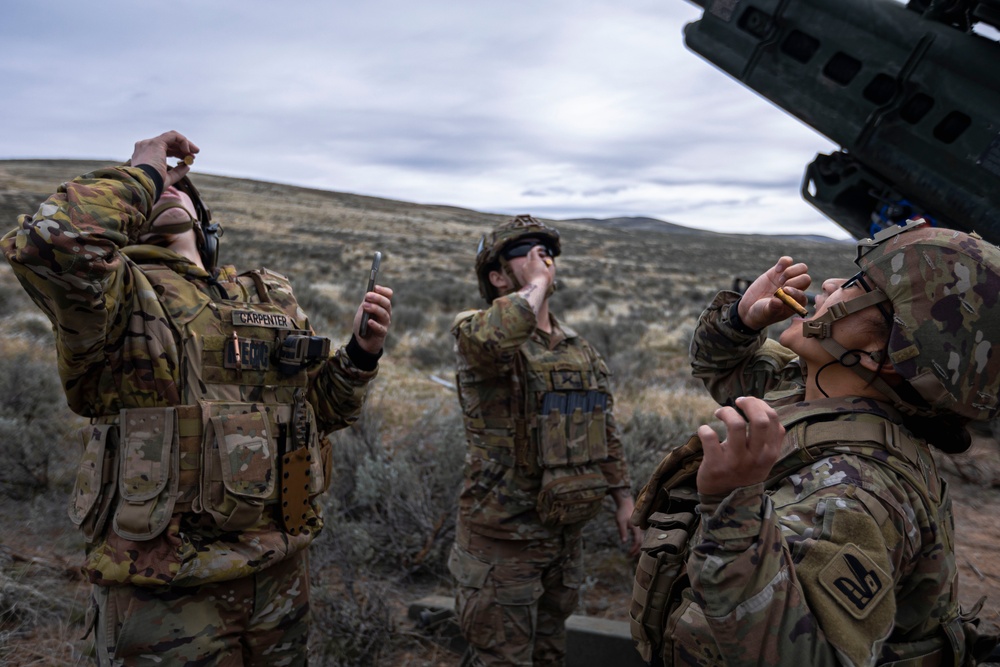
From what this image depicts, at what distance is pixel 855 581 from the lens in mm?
1210

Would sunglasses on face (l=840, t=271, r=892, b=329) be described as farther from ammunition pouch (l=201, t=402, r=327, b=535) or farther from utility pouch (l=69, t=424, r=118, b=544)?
utility pouch (l=69, t=424, r=118, b=544)

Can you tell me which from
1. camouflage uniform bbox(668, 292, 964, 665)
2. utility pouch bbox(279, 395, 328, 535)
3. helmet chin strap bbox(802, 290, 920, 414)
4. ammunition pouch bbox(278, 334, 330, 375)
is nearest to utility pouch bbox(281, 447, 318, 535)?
utility pouch bbox(279, 395, 328, 535)

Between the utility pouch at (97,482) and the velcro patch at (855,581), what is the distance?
1948 millimetres

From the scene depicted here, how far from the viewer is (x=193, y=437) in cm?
209

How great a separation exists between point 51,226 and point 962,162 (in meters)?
3.90

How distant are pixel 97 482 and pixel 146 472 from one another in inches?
5.8

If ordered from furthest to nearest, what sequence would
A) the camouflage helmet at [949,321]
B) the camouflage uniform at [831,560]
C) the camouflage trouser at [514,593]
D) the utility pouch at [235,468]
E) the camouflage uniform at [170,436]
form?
the camouflage trouser at [514,593] → the utility pouch at [235,468] → the camouflage uniform at [170,436] → the camouflage helmet at [949,321] → the camouflage uniform at [831,560]

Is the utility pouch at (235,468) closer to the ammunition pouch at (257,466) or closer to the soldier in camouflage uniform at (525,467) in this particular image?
the ammunition pouch at (257,466)

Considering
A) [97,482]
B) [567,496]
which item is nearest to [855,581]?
[567,496]

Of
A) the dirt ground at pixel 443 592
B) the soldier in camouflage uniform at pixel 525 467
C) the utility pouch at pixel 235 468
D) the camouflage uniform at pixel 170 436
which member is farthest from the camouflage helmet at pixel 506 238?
the dirt ground at pixel 443 592

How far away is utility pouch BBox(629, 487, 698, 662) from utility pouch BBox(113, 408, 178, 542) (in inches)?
55.1

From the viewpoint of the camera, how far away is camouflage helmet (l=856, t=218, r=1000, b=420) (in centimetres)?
141

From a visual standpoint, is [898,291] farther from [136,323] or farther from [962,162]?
[962,162]

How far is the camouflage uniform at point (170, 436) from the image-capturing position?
6.00 feet
